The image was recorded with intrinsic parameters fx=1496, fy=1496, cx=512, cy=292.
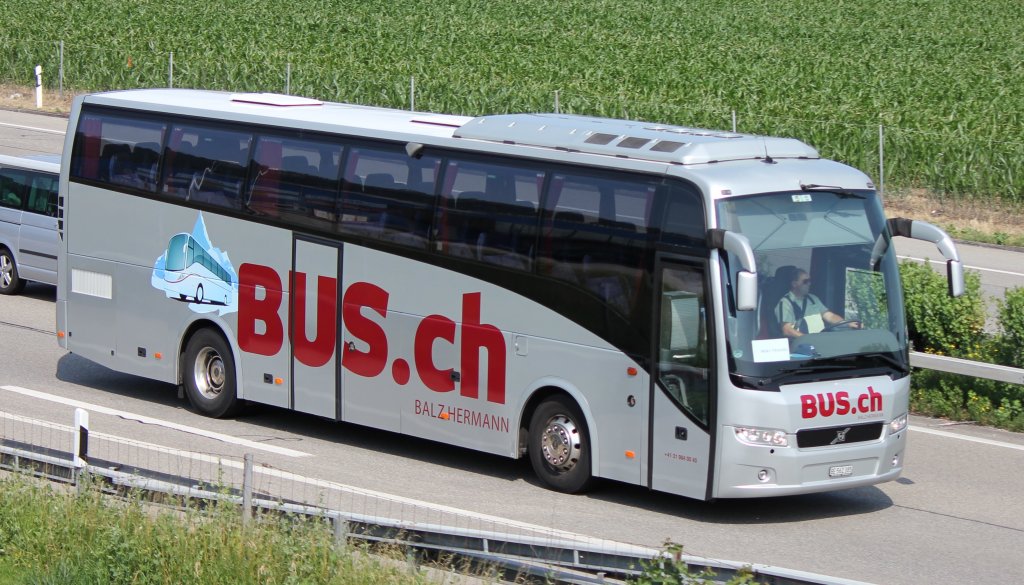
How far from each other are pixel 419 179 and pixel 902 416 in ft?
15.8

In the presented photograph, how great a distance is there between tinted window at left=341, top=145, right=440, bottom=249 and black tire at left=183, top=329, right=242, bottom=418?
245 cm

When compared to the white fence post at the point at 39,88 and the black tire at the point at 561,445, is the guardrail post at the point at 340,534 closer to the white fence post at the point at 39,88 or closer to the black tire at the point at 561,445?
the black tire at the point at 561,445

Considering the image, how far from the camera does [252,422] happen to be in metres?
16.0

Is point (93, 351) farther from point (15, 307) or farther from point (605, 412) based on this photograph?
point (605, 412)

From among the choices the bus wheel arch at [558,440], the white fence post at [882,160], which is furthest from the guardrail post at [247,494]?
the white fence post at [882,160]

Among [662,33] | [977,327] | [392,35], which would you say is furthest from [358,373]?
[662,33]

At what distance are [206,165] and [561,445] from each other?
17.1 ft

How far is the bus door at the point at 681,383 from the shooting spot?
11719 mm

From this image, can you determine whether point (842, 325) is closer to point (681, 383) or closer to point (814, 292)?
point (814, 292)

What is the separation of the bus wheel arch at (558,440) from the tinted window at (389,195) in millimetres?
1928

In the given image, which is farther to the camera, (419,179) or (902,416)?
(419,179)

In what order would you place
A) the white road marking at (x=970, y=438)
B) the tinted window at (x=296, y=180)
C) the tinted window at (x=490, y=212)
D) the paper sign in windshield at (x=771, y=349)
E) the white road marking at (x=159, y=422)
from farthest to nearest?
the white road marking at (x=970, y=438), the white road marking at (x=159, y=422), the tinted window at (x=296, y=180), the tinted window at (x=490, y=212), the paper sign in windshield at (x=771, y=349)

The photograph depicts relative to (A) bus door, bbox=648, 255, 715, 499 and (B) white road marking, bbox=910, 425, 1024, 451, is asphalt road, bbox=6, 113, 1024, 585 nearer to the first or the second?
(B) white road marking, bbox=910, 425, 1024, 451

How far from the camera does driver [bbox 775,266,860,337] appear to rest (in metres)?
11.7
